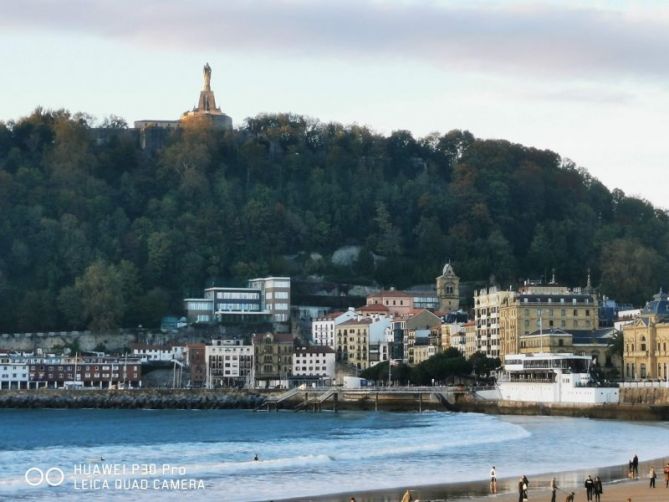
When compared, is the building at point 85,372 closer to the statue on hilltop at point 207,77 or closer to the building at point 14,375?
the building at point 14,375

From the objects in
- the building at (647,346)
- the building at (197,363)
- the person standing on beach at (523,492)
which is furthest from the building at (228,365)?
the person standing on beach at (523,492)

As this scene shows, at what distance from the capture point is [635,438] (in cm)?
7025

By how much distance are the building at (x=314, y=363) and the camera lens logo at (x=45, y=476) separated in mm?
76135

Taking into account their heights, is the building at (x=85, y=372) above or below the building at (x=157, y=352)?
below

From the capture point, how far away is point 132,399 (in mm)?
125812

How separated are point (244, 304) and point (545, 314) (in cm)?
3602

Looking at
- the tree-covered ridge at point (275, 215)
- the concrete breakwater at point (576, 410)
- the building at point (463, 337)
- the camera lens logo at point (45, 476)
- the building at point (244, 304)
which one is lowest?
the camera lens logo at point (45, 476)

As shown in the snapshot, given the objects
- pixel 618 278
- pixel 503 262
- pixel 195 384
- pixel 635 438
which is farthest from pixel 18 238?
pixel 635 438

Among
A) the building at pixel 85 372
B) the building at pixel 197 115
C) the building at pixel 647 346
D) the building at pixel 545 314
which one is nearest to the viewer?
the building at pixel 647 346

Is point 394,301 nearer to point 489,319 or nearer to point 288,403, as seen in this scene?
point 489,319

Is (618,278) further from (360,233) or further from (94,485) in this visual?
(94,485)

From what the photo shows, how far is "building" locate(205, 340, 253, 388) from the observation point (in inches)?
5369

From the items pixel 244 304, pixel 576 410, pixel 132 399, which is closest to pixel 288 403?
pixel 132 399

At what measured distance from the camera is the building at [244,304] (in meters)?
144
